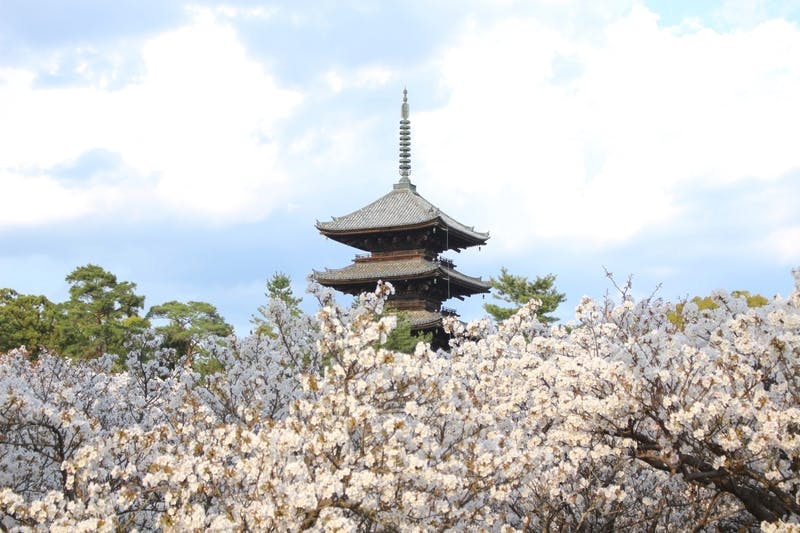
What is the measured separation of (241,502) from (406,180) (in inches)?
1440

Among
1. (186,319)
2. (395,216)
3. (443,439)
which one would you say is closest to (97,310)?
(186,319)

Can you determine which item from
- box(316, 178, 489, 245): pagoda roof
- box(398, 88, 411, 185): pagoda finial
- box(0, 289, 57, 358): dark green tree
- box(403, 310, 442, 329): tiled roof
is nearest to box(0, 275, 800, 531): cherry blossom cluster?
box(403, 310, 442, 329): tiled roof

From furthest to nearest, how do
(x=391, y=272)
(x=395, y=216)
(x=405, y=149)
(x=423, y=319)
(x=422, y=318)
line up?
(x=405, y=149), (x=395, y=216), (x=391, y=272), (x=422, y=318), (x=423, y=319)

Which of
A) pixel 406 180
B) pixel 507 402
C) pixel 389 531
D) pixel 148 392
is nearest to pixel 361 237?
pixel 406 180

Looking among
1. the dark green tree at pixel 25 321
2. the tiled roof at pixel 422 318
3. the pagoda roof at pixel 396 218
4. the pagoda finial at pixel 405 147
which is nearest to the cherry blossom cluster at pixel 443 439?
the tiled roof at pixel 422 318

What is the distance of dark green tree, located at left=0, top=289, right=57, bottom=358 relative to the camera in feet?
125

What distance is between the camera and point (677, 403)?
819 centimetres

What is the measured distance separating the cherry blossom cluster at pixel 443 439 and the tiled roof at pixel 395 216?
26.4 m

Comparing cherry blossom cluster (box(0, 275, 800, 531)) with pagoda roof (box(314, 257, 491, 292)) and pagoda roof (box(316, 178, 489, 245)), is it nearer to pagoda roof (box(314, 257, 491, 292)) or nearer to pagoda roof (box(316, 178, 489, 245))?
pagoda roof (box(314, 257, 491, 292))

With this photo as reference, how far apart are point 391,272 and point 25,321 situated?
1665 cm

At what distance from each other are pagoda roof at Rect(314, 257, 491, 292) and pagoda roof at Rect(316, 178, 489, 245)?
61.4 inches

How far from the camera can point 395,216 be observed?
1528 inches

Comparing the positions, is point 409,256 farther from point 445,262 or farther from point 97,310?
point 97,310

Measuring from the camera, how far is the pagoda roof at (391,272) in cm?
3609
